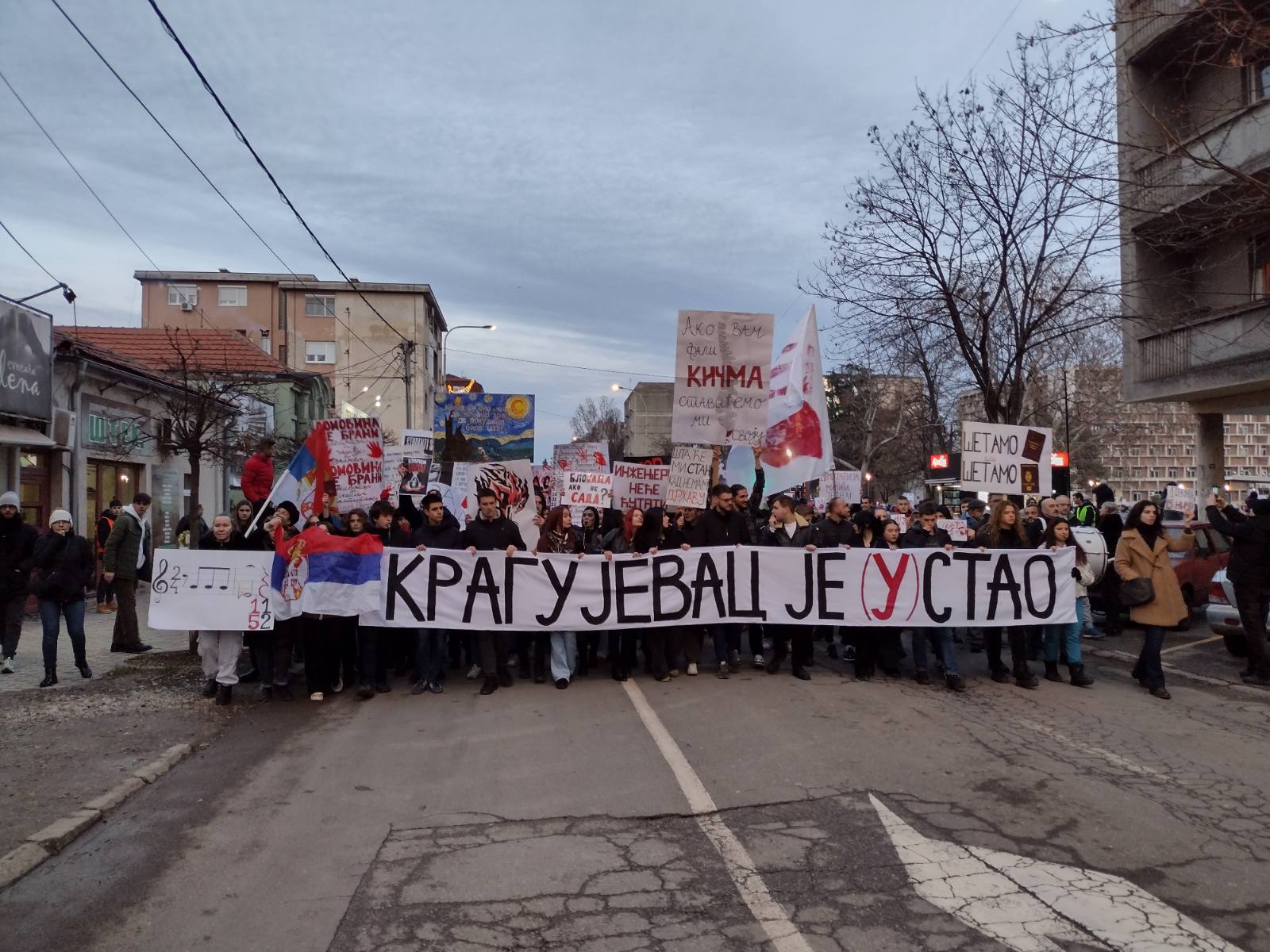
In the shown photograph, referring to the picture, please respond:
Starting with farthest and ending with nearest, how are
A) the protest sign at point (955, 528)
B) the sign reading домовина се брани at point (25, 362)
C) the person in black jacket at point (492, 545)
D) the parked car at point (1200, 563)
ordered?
the sign reading домовина се брани at point (25, 362)
the parked car at point (1200, 563)
the protest sign at point (955, 528)
the person in black jacket at point (492, 545)

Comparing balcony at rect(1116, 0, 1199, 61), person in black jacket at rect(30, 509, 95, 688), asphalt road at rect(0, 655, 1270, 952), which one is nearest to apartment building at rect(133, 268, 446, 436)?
balcony at rect(1116, 0, 1199, 61)

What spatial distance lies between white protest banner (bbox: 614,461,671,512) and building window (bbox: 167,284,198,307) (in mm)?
48829

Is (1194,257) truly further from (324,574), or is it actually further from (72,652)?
(72,652)

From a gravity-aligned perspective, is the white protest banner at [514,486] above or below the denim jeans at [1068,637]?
above

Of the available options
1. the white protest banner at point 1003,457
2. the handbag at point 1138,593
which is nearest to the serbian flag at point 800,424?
the white protest banner at point 1003,457

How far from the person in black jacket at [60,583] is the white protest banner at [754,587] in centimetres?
359

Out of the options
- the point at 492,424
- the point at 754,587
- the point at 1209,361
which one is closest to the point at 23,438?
the point at 492,424

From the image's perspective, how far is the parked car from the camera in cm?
1464

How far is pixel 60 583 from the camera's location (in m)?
9.95

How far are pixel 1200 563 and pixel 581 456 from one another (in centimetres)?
948

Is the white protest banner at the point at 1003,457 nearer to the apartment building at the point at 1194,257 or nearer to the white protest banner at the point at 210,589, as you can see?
the apartment building at the point at 1194,257

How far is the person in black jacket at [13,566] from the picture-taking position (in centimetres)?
1005

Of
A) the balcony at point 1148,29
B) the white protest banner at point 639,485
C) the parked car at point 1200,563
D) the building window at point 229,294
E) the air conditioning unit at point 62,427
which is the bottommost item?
the parked car at point 1200,563

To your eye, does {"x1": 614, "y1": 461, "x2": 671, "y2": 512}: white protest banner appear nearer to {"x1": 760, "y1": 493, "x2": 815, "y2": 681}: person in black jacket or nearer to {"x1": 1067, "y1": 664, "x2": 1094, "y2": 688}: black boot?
{"x1": 760, "y1": 493, "x2": 815, "y2": 681}: person in black jacket
